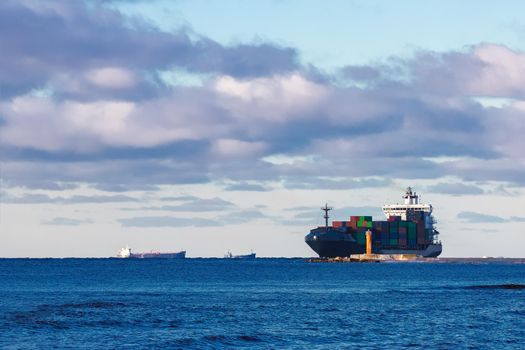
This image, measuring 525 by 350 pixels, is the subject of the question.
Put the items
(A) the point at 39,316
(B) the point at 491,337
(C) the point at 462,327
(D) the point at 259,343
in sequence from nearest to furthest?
(D) the point at 259,343 → (B) the point at 491,337 → (C) the point at 462,327 → (A) the point at 39,316

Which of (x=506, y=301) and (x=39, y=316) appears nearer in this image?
(x=39, y=316)

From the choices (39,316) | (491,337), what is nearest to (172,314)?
(39,316)

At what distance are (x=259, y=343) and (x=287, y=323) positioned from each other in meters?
14.9

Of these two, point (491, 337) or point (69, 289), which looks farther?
point (69, 289)

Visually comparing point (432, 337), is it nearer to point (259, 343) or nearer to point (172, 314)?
point (259, 343)

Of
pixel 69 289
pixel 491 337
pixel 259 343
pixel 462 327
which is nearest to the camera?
pixel 259 343

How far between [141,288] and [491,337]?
270 feet

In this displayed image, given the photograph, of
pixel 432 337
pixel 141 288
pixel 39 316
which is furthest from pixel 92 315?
pixel 141 288

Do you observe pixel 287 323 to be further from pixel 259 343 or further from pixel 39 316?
pixel 39 316

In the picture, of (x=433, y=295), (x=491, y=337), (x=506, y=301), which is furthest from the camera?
(x=433, y=295)

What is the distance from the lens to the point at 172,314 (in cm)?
9631

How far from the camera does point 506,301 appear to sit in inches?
4732

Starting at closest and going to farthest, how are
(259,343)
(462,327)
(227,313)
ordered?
(259,343) → (462,327) → (227,313)

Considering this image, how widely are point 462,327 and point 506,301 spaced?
121ft
